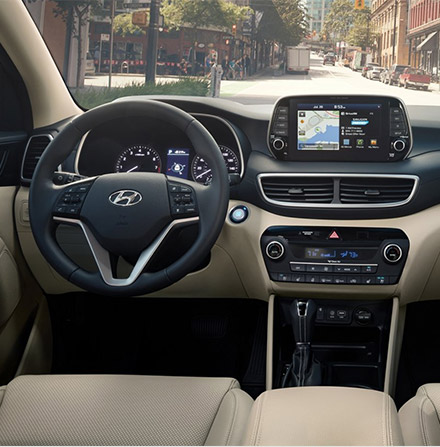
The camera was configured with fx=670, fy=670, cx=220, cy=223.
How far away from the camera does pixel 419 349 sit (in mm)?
2881

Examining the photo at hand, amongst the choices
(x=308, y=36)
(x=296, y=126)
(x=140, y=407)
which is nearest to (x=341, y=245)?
(x=296, y=126)

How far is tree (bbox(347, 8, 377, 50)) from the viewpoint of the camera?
2703 mm

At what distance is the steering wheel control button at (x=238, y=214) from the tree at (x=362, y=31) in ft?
2.76

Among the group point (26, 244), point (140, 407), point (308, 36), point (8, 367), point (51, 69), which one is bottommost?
point (8, 367)

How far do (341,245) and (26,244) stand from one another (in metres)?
1.23

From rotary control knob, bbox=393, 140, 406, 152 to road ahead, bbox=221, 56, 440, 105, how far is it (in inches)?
6.4

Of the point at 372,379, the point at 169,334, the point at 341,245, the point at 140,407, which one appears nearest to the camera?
the point at 140,407

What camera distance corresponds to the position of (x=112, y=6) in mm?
2723

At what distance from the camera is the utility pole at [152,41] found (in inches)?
104

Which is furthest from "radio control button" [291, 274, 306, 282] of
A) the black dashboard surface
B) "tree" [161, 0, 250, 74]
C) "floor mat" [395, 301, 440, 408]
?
"tree" [161, 0, 250, 74]

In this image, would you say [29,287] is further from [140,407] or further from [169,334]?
[140,407]

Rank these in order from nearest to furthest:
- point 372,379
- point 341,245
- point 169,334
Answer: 1. point 341,245
2. point 372,379
3. point 169,334

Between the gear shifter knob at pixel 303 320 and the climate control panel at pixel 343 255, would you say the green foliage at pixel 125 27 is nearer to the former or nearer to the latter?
the climate control panel at pixel 343 255

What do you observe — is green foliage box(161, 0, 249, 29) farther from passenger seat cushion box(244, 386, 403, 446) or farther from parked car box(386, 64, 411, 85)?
passenger seat cushion box(244, 386, 403, 446)
